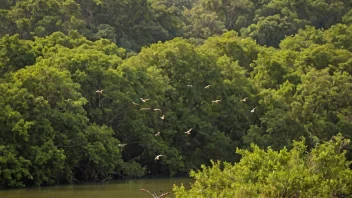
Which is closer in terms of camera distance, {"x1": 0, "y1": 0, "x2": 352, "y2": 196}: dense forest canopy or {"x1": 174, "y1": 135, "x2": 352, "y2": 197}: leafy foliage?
{"x1": 174, "y1": 135, "x2": 352, "y2": 197}: leafy foliage

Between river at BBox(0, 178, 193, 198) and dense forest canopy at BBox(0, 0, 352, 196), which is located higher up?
dense forest canopy at BBox(0, 0, 352, 196)

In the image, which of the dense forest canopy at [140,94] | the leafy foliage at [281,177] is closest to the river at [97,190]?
the dense forest canopy at [140,94]

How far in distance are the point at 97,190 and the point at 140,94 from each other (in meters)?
11.3

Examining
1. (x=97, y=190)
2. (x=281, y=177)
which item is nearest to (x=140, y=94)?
(x=97, y=190)

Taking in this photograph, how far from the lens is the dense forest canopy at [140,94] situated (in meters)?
39.1

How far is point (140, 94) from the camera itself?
46656mm

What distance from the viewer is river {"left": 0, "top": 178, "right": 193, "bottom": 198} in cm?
3381

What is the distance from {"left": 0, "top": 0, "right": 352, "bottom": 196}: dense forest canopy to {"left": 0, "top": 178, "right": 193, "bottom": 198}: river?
1.21 m

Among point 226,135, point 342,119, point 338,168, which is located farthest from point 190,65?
point 338,168

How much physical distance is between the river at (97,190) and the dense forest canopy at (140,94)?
3.97ft

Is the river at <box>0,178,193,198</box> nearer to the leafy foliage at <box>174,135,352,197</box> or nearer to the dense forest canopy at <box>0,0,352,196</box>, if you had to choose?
the dense forest canopy at <box>0,0,352,196</box>

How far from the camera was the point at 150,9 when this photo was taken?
65000 mm

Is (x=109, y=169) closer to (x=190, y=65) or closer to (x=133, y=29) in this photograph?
(x=190, y=65)

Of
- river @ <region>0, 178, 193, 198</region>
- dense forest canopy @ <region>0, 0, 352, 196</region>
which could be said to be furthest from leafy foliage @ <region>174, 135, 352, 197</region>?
dense forest canopy @ <region>0, 0, 352, 196</region>
